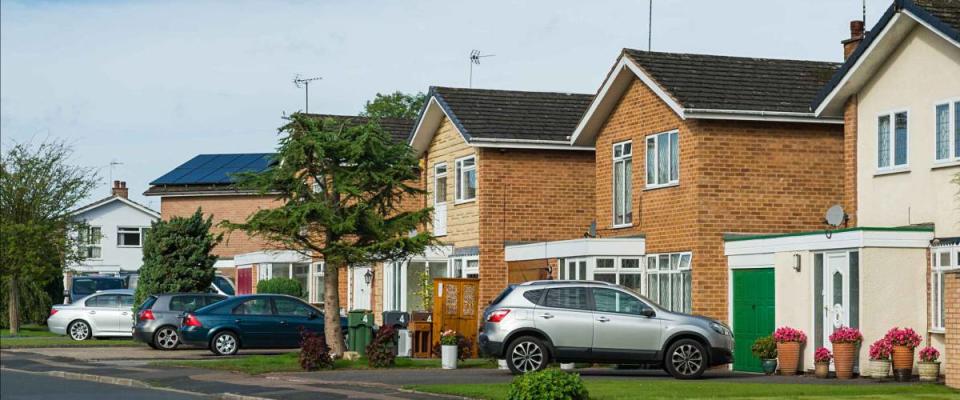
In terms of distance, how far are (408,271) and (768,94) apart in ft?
45.8

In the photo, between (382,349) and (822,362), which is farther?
(382,349)

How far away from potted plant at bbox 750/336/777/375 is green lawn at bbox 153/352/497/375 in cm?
514

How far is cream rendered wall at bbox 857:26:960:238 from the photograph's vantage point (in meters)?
26.2

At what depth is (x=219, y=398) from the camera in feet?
75.3

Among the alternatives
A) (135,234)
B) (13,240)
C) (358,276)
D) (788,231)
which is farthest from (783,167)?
(135,234)

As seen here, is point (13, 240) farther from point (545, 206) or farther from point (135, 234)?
point (135, 234)

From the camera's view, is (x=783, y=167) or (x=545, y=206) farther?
(x=545, y=206)

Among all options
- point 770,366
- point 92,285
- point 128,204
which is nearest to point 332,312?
point 770,366

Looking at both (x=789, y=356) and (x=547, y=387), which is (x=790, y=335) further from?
(x=547, y=387)

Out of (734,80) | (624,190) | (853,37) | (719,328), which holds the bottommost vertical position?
(719,328)

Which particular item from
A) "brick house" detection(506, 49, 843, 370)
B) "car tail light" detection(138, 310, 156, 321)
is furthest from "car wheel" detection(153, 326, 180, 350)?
"brick house" detection(506, 49, 843, 370)

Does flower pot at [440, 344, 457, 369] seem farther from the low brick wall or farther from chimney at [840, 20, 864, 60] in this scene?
chimney at [840, 20, 864, 60]

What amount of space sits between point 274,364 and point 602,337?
680 centimetres

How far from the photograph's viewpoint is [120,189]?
288ft
